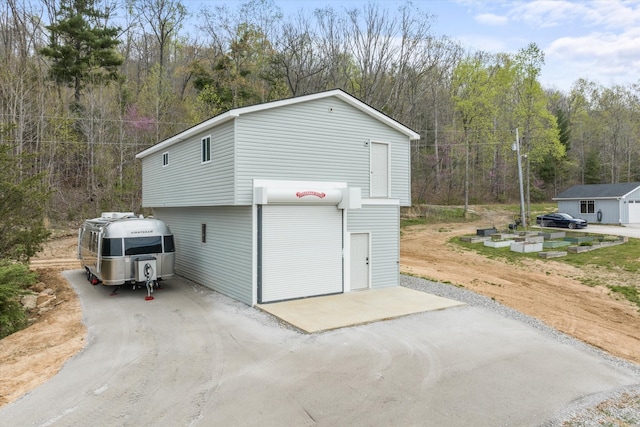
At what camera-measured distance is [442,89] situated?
42594mm

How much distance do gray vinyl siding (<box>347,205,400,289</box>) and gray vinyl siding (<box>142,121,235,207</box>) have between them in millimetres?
4171

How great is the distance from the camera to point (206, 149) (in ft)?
42.9

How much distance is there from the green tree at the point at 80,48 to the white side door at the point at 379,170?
23.8m

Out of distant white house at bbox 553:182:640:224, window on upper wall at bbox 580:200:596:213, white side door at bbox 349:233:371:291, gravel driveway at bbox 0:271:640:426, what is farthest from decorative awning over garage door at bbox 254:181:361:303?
window on upper wall at bbox 580:200:596:213

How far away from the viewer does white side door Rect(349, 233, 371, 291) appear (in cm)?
1338

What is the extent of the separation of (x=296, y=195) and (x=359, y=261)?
326cm

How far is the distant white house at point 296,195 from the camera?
1156cm

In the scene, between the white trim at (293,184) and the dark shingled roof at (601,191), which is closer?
the white trim at (293,184)

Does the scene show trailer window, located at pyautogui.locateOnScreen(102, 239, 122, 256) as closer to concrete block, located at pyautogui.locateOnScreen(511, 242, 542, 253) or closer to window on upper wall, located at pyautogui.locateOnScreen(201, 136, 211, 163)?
window on upper wall, located at pyautogui.locateOnScreen(201, 136, 211, 163)

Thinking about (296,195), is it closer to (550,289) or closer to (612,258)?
(550,289)

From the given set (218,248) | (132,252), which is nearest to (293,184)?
(218,248)

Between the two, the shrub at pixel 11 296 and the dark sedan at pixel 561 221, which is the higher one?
the dark sedan at pixel 561 221

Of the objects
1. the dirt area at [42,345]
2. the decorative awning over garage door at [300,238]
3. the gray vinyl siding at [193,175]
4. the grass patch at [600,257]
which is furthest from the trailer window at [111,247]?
the grass patch at [600,257]

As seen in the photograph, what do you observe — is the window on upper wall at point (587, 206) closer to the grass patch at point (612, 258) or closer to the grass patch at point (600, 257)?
the grass patch at point (600, 257)
